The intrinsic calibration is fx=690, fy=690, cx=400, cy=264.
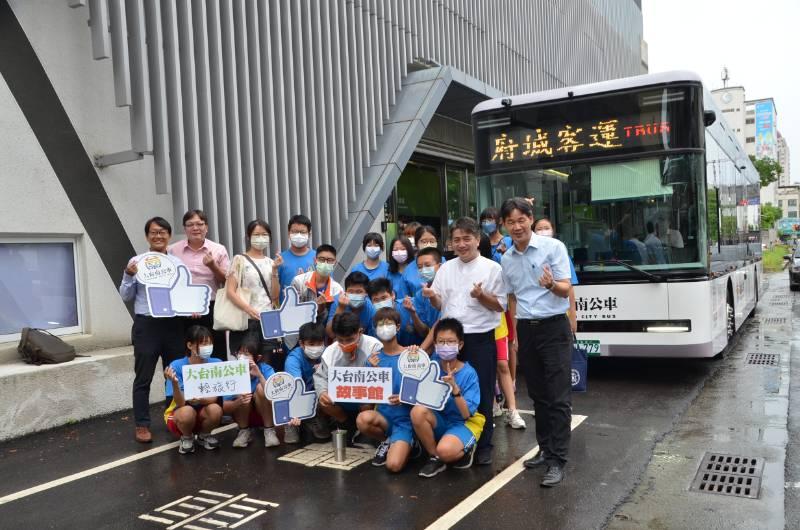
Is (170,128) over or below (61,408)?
over

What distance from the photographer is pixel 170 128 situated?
7543 millimetres

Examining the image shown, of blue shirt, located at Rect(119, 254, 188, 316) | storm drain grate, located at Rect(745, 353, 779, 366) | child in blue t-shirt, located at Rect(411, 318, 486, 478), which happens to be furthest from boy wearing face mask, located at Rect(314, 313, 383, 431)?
storm drain grate, located at Rect(745, 353, 779, 366)

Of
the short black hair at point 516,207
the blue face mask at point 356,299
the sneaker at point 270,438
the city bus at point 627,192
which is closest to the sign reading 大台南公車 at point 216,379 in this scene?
the sneaker at point 270,438

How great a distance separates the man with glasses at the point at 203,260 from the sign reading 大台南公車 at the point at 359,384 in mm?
1523

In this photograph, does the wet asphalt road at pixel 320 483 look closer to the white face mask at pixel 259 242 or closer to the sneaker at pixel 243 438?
the sneaker at pixel 243 438

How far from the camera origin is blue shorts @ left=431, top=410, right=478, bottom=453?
15.3ft

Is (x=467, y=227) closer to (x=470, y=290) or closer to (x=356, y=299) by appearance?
(x=470, y=290)

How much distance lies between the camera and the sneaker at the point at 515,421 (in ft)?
18.7

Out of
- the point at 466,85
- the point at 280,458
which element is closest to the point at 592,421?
the point at 280,458

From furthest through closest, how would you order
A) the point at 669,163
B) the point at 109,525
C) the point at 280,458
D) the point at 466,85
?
the point at 466,85 < the point at 669,163 < the point at 280,458 < the point at 109,525

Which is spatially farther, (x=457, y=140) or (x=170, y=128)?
(x=457, y=140)

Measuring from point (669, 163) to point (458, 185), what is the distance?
9.91 meters

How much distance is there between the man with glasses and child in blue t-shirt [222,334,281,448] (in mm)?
587

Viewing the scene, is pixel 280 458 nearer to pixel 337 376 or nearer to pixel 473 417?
pixel 337 376
